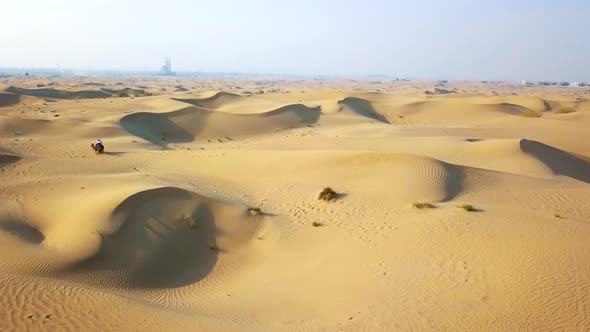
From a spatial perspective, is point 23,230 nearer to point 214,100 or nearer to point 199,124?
point 199,124

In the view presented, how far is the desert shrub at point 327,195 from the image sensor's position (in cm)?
1393

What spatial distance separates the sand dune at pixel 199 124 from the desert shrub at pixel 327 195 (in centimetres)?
1552

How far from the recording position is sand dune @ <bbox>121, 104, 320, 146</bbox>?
1142 inches

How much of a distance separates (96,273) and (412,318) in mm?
6106

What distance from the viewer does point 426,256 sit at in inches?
378

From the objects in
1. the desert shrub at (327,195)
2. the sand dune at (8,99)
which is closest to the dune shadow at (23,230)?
the desert shrub at (327,195)

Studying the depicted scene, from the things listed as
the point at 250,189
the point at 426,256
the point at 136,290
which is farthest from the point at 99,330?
the point at 250,189

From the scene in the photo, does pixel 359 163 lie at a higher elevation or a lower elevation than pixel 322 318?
higher

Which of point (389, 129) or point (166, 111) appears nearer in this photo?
point (389, 129)

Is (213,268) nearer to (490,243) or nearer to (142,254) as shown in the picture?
(142,254)

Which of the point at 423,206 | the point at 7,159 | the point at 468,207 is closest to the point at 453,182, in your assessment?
the point at 423,206

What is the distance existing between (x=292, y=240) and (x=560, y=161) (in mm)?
15965

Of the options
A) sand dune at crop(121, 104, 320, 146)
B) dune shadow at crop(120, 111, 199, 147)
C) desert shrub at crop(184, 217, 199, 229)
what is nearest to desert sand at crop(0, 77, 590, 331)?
desert shrub at crop(184, 217, 199, 229)

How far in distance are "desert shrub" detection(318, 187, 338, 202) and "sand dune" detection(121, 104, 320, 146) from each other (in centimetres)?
1552
